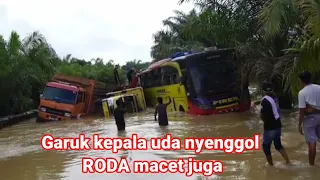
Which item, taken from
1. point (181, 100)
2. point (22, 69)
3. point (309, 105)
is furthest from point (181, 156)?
point (22, 69)

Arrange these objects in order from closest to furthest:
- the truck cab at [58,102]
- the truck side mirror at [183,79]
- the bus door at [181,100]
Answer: the truck side mirror at [183,79] → the bus door at [181,100] → the truck cab at [58,102]

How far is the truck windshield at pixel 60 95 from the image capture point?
21.5m

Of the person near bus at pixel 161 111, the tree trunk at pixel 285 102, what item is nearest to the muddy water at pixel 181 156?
the person near bus at pixel 161 111

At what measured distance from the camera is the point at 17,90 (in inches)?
930

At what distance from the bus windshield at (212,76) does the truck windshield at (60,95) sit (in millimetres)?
7143

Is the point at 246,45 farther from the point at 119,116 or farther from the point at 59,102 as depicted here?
the point at 59,102

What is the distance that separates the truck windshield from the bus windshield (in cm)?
714

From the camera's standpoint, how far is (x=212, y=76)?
17.2 meters

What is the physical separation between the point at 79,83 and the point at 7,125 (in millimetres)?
4475

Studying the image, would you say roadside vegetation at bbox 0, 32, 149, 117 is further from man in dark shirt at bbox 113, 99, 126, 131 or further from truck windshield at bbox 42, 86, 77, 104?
man in dark shirt at bbox 113, 99, 126, 131

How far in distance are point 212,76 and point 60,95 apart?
27.2 ft

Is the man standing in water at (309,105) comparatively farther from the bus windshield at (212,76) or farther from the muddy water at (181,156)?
the bus windshield at (212,76)

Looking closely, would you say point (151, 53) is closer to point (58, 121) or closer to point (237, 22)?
point (58, 121)

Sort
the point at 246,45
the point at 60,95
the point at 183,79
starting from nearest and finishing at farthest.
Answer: the point at 246,45, the point at 183,79, the point at 60,95
